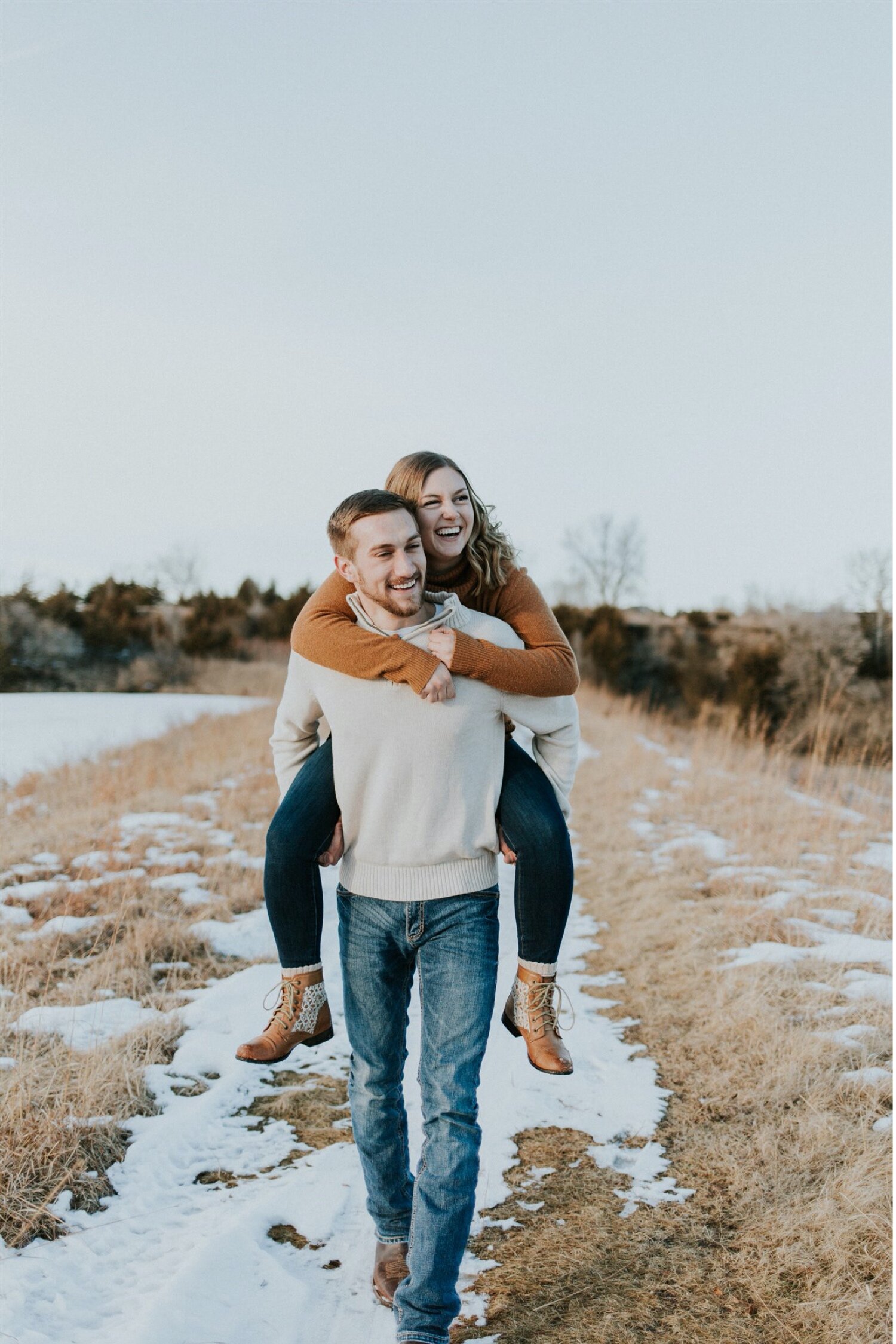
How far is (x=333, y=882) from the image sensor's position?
6.38m

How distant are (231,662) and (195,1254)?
20.8 m

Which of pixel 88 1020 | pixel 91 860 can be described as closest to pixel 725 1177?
pixel 88 1020

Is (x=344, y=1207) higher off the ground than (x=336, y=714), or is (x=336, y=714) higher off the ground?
(x=336, y=714)

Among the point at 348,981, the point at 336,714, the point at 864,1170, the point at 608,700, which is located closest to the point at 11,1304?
the point at 348,981

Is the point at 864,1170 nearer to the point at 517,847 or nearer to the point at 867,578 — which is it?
the point at 517,847

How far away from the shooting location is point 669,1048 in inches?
164

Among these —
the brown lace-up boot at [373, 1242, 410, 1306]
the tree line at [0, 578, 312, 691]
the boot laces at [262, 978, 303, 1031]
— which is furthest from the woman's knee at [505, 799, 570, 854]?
the tree line at [0, 578, 312, 691]

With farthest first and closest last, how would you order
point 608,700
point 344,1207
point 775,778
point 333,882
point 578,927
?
point 608,700 → point 775,778 → point 333,882 → point 578,927 → point 344,1207

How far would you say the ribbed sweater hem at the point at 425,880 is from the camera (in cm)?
228

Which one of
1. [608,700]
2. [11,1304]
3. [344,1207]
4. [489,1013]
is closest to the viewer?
[489,1013]

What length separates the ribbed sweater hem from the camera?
2.28 m

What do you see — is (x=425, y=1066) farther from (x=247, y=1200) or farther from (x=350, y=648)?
(x=247, y=1200)

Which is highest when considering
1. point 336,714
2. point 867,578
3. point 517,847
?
point 867,578

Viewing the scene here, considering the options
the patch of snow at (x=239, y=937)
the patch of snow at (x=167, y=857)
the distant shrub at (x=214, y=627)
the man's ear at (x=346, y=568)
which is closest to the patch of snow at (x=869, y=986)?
the patch of snow at (x=239, y=937)
